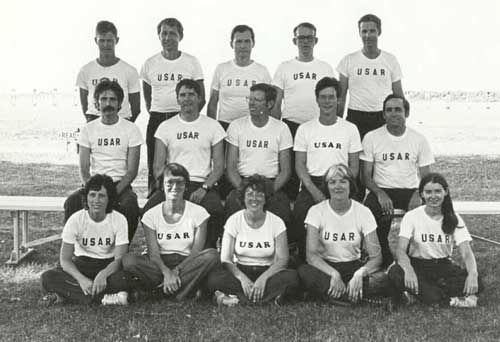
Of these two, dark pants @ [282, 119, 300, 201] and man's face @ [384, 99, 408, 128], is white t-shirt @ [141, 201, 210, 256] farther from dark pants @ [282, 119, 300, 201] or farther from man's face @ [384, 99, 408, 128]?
man's face @ [384, 99, 408, 128]

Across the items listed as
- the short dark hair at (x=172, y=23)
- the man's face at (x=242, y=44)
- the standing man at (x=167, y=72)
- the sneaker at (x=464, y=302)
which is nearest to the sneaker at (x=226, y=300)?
the sneaker at (x=464, y=302)

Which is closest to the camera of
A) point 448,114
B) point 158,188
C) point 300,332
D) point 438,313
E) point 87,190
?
point 300,332

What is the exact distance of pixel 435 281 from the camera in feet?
16.7

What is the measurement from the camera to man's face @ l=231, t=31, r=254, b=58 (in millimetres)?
6473

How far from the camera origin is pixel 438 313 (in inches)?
188

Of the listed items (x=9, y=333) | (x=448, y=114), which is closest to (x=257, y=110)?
(x=9, y=333)

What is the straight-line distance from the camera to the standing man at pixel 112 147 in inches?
234

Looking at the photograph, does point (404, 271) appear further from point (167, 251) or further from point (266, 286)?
point (167, 251)

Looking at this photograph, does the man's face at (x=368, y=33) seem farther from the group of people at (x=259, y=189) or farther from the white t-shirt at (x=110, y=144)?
the white t-shirt at (x=110, y=144)

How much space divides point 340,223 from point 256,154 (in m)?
1.28

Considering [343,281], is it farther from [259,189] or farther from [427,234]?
[259,189]

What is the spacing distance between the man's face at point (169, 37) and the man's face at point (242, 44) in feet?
1.98

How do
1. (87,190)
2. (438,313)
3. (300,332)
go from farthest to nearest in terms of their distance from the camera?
(87,190)
(438,313)
(300,332)

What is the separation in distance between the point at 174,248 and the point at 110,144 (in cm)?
136
